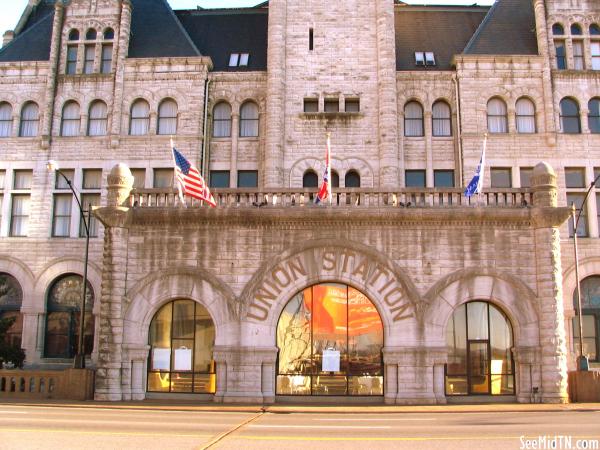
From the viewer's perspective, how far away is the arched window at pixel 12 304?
32.9 m

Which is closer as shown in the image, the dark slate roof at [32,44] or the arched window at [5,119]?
the arched window at [5,119]

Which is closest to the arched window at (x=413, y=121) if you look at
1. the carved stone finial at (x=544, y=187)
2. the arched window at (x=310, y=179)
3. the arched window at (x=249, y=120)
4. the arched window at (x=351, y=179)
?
the arched window at (x=351, y=179)

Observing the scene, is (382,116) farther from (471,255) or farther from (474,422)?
(474,422)

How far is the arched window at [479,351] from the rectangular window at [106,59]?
75.4 feet

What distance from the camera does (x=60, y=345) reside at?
107 feet

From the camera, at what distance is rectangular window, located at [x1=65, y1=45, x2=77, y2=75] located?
3609 centimetres

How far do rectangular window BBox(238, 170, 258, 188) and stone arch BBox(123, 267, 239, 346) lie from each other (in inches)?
390

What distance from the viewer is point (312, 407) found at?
22719 millimetres

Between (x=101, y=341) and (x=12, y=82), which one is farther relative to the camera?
(x=12, y=82)

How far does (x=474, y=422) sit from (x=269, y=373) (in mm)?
8857

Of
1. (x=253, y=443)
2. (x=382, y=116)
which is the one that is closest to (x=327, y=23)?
(x=382, y=116)

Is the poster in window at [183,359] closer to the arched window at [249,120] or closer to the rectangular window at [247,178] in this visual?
the rectangular window at [247,178]

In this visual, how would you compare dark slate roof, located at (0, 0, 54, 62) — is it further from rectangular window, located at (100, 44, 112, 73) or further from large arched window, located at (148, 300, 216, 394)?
large arched window, located at (148, 300, 216, 394)

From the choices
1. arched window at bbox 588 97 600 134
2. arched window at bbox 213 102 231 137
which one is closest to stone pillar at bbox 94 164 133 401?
arched window at bbox 213 102 231 137
